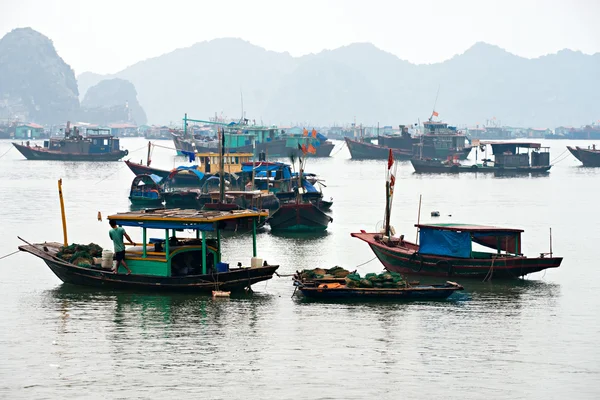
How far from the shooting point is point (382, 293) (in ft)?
92.0

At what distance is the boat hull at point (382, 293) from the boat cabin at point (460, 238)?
3470 millimetres

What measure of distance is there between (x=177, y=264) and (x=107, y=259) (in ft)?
7.48

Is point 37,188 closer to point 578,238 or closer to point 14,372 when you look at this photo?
point 578,238

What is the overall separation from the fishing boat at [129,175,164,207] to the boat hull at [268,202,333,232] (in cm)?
1493

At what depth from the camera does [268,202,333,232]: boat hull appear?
46.6 meters

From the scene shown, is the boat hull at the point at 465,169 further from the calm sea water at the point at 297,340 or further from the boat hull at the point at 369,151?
the calm sea water at the point at 297,340

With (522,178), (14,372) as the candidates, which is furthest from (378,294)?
(522,178)

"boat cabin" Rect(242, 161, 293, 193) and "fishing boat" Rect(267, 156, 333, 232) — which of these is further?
"boat cabin" Rect(242, 161, 293, 193)

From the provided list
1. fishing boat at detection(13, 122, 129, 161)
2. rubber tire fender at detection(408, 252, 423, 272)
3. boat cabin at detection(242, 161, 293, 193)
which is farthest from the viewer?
fishing boat at detection(13, 122, 129, 161)

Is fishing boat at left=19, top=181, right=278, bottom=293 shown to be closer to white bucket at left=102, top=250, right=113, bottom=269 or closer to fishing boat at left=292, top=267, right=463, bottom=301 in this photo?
white bucket at left=102, top=250, right=113, bottom=269

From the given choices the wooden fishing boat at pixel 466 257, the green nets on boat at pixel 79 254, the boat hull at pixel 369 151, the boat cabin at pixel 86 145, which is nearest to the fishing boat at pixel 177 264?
the green nets on boat at pixel 79 254

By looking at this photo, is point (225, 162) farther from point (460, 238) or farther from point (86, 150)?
point (86, 150)

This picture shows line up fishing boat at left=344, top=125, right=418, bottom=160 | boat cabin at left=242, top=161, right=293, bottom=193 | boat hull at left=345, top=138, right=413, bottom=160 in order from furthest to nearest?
boat hull at left=345, top=138, right=413, bottom=160 < fishing boat at left=344, top=125, right=418, bottom=160 < boat cabin at left=242, top=161, right=293, bottom=193

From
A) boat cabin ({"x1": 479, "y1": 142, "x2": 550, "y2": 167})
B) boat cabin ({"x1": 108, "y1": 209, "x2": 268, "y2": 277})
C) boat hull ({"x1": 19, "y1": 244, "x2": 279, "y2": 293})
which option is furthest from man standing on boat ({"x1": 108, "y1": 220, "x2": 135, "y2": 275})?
boat cabin ({"x1": 479, "y1": 142, "x2": 550, "y2": 167})
